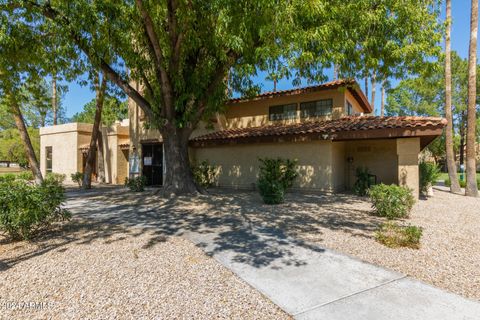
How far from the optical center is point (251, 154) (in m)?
14.6

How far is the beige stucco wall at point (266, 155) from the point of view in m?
12.5

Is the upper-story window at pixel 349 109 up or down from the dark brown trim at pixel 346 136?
up

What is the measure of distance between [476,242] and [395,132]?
5607mm

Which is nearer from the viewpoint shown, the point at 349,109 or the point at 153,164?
the point at 349,109

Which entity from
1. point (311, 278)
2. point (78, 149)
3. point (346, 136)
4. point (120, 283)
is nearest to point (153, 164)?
→ point (78, 149)

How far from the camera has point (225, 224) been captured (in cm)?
684

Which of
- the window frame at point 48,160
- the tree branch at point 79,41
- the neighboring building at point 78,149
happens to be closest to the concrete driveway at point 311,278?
the tree branch at point 79,41

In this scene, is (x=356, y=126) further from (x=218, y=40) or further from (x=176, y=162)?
(x=176, y=162)

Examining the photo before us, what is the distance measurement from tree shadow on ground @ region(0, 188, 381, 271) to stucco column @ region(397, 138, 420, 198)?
2.01 metres

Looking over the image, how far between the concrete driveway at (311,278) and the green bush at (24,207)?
1602 mm

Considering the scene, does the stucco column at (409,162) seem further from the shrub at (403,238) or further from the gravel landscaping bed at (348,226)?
the shrub at (403,238)

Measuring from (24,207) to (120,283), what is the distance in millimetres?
3130

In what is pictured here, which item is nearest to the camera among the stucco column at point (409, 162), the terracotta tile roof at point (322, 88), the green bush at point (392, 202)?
the green bush at point (392, 202)

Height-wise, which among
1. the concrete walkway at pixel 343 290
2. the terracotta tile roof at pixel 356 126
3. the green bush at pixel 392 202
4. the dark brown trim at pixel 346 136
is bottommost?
the concrete walkway at pixel 343 290
